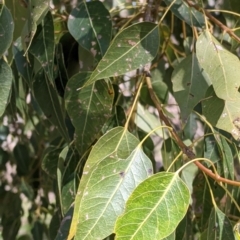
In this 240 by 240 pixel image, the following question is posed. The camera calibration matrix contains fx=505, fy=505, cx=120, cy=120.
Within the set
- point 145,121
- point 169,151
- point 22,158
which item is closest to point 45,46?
point 169,151

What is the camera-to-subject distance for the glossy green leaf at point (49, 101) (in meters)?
0.74

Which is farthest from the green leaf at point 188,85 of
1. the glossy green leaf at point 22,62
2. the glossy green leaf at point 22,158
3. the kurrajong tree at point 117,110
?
the glossy green leaf at point 22,158

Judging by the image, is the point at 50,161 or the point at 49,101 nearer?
the point at 49,101

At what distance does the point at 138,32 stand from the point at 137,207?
0.27 metres

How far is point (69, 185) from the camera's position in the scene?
29.0 inches

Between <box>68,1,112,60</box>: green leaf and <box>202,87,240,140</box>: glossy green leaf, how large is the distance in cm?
→ 16

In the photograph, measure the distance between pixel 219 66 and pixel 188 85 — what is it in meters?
0.08

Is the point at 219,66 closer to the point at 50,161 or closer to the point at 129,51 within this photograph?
the point at 129,51

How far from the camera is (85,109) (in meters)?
0.69

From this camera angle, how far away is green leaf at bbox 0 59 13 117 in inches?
25.0

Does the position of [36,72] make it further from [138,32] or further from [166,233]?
[166,233]

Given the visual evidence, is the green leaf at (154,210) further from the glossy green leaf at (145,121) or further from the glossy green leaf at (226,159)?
the glossy green leaf at (145,121)

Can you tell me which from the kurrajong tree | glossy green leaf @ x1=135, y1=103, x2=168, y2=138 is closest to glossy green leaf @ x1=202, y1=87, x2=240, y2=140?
the kurrajong tree

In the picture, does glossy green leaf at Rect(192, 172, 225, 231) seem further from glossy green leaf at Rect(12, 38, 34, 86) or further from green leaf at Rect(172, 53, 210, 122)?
glossy green leaf at Rect(12, 38, 34, 86)
